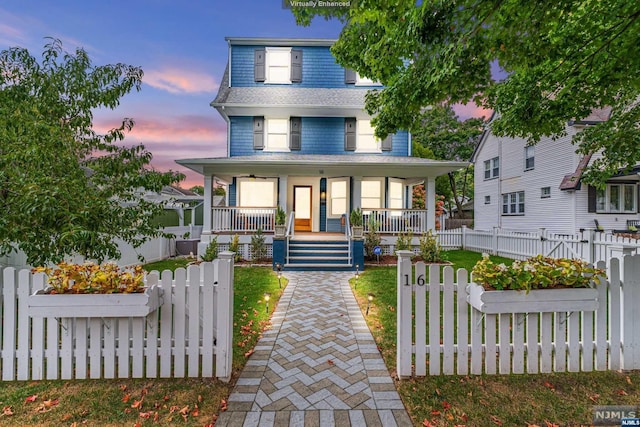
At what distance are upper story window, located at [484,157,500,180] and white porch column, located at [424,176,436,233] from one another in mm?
10189

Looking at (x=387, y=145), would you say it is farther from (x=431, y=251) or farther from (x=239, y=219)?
(x=239, y=219)

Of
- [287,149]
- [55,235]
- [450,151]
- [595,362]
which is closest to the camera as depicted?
[595,362]

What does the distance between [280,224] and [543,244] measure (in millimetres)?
8870

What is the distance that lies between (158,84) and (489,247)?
1697cm

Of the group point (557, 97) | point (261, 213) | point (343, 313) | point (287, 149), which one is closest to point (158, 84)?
point (287, 149)

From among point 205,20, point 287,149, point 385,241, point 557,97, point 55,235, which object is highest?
point 205,20

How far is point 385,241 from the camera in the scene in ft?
33.2

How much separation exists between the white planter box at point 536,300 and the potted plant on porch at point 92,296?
3.16 metres

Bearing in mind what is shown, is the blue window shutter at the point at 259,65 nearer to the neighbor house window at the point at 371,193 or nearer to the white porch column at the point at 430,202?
the neighbor house window at the point at 371,193

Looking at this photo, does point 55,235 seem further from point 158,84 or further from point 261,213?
point 158,84

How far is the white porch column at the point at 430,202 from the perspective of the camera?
33.5 ft

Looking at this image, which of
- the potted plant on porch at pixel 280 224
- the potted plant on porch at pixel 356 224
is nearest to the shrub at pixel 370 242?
the potted plant on porch at pixel 356 224

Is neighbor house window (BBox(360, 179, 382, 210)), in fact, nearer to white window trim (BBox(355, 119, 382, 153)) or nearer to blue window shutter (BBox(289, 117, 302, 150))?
white window trim (BBox(355, 119, 382, 153))

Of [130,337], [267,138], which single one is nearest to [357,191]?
[267,138]
